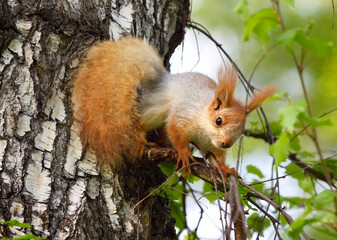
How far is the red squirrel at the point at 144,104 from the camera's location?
1.79 metres

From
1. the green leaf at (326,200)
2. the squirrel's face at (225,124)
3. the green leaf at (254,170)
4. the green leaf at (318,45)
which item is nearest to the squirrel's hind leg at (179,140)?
the squirrel's face at (225,124)

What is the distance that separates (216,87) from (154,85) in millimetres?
309

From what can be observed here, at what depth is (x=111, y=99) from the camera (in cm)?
186

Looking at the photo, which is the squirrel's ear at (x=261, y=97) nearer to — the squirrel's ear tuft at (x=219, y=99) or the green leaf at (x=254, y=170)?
the squirrel's ear tuft at (x=219, y=99)

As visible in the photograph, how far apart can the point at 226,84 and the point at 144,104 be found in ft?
1.24

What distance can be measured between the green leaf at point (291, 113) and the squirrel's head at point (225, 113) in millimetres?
1002

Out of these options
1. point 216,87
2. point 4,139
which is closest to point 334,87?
point 216,87

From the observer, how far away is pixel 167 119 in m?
2.10

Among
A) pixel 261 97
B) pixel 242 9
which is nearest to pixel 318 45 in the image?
pixel 242 9

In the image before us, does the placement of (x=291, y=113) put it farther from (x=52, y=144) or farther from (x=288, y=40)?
(x=52, y=144)

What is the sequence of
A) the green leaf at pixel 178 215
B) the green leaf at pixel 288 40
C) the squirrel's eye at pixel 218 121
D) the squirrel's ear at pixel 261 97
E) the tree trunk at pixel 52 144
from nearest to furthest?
the green leaf at pixel 288 40, the tree trunk at pixel 52 144, the squirrel's ear at pixel 261 97, the squirrel's eye at pixel 218 121, the green leaf at pixel 178 215

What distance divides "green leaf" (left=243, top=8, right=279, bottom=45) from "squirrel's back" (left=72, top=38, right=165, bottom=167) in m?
0.91

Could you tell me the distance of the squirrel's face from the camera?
2010 mm

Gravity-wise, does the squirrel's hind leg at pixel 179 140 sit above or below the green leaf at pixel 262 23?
above
